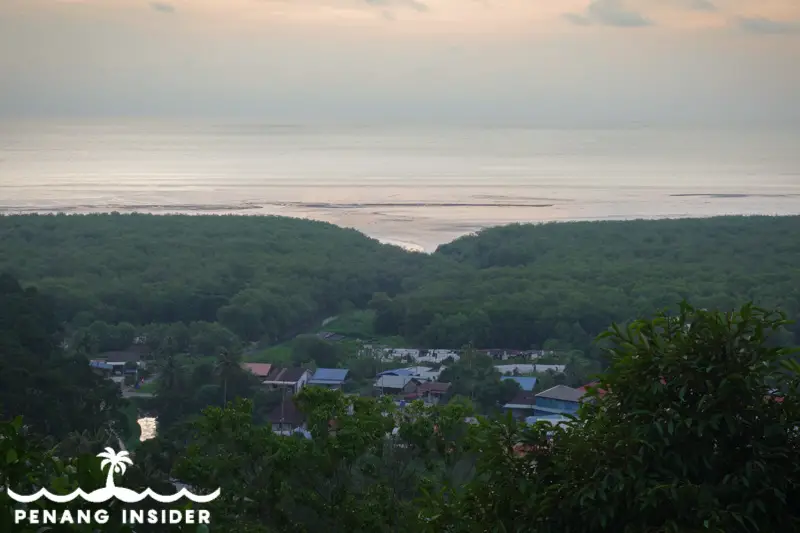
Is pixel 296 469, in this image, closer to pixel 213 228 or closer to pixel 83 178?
pixel 213 228

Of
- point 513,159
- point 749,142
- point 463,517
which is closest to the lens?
point 463,517

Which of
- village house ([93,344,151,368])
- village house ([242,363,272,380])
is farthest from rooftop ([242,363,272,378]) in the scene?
village house ([93,344,151,368])

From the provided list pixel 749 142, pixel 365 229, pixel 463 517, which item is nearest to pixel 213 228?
pixel 365 229

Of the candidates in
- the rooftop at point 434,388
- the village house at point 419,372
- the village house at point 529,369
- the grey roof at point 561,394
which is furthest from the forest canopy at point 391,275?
the grey roof at point 561,394

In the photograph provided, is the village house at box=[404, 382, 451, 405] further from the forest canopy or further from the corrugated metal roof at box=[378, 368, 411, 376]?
the forest canopy

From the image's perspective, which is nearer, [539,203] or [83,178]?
[539,203]

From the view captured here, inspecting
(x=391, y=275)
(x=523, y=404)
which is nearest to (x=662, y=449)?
(x=523, y=404)

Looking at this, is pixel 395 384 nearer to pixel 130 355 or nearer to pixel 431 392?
pixel 431 392
